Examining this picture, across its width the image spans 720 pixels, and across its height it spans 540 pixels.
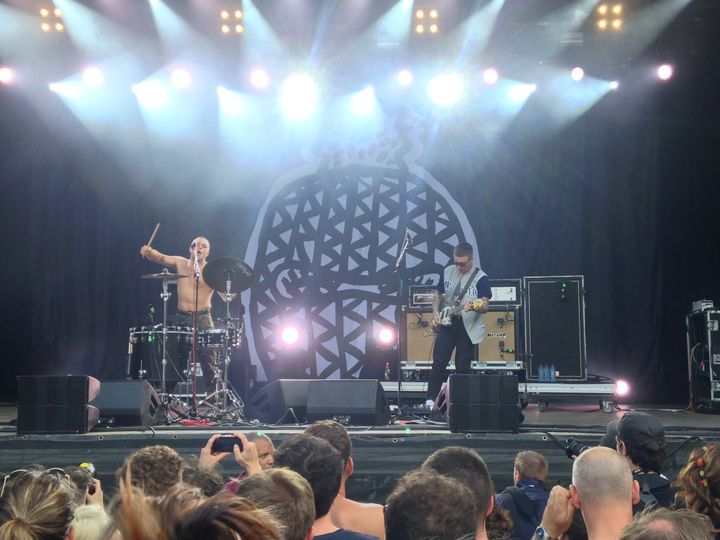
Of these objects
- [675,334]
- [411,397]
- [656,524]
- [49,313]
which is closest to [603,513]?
[656,524]

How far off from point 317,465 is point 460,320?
583cm

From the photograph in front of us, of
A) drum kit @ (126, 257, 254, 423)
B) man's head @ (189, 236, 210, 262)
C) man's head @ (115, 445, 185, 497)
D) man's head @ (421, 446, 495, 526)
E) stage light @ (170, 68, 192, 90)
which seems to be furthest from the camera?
stage light @ (170, 68, 192, 90)

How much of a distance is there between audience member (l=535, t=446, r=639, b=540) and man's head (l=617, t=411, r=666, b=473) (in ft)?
3.07

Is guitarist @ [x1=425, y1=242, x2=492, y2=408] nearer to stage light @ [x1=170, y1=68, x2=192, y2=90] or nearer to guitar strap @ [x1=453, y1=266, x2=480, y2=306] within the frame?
guitar strap @ [x1=453, y1=266, x2=480, y2=306]

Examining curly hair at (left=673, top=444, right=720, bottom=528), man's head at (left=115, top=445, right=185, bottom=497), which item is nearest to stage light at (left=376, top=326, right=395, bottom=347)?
man's head at (left=115, top=445, right=185, bottom=497)

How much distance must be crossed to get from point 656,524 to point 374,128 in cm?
1106

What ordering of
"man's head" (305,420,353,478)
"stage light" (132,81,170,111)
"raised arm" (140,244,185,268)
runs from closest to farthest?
"man's head" (305,420,353,478) → "raised arm" (140,244,185,268) → "stage light" (132,81,170,111)

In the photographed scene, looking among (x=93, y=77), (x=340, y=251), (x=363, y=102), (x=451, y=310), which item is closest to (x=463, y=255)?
(x=451, y=310)

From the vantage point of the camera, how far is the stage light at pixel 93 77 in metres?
12.1

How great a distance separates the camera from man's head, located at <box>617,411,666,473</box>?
3639mm

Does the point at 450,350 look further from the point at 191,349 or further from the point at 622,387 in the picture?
the point at 622,387

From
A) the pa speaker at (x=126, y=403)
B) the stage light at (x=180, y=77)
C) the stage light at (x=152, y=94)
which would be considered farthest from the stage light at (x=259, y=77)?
the pa speaker at (x=126, y=403)

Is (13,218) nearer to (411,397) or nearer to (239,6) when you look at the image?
(239,6)

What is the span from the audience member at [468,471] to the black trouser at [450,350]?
224 inches
